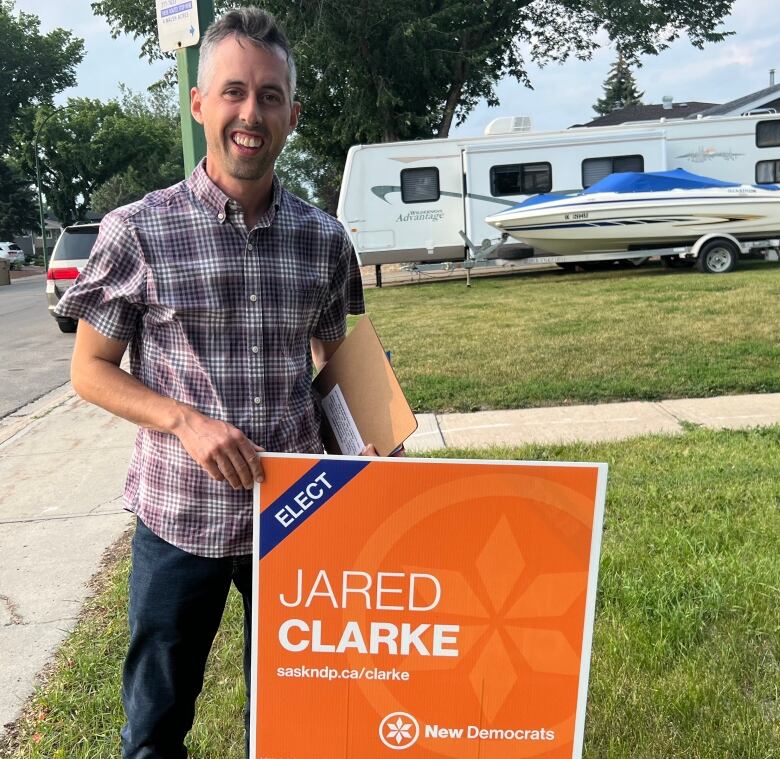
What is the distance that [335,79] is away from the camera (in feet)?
76.7

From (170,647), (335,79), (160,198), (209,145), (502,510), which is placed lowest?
(170,647)

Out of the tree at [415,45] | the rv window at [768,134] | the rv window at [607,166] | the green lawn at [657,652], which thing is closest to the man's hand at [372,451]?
the green lawn at [657,652]

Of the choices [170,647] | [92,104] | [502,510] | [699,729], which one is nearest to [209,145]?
[502,510]

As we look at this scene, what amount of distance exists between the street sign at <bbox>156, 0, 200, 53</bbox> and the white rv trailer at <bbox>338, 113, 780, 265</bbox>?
40.4ft

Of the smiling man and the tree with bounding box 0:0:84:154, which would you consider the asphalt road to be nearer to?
the smiling man

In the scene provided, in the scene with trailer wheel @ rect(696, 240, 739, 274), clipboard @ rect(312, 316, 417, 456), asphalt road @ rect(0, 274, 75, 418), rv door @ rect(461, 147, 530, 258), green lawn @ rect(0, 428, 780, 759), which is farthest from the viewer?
rv door @ rect(461, 147, 530, 258)

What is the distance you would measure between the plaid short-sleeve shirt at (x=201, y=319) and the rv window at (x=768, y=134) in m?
16.1

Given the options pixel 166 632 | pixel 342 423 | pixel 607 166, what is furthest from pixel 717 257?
pixel 166 632

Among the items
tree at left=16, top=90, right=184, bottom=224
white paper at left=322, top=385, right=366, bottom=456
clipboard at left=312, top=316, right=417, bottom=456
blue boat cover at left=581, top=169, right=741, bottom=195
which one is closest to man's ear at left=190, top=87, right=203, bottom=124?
clipboard at left=312, top=316, right=417, bottom=456

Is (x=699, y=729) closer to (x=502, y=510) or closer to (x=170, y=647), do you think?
(x=502, y=510)

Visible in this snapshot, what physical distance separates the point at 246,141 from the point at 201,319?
1.29ft

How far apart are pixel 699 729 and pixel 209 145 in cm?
218

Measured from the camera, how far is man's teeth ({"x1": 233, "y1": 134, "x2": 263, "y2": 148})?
167 cm

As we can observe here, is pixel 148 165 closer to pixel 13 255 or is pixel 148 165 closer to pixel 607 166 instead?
pixel 13 255
